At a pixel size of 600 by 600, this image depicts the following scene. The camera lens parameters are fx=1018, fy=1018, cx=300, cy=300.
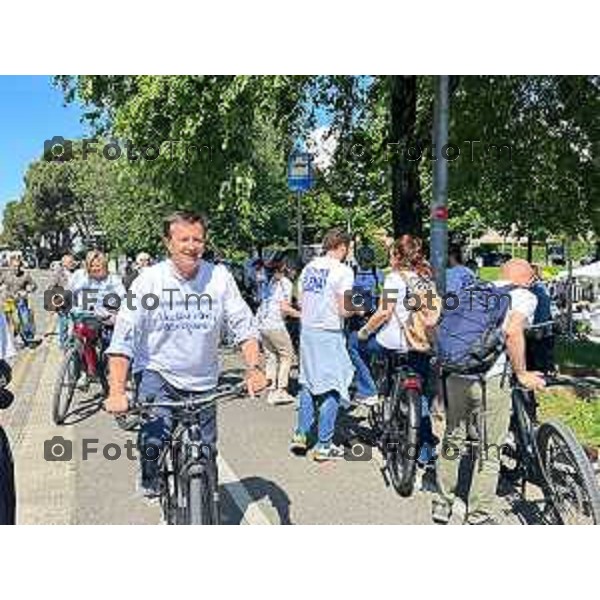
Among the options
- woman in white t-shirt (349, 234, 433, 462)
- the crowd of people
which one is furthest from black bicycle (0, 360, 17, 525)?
woman in white t-shirt (349, 234, 433, 462)

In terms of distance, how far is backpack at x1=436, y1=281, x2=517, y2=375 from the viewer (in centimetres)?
560

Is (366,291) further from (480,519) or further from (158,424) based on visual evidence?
(158,424)

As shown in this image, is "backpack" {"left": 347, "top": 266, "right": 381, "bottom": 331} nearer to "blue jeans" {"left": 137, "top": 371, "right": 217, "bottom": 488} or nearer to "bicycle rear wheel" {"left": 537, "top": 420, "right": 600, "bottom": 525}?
"bicycle rear wheel" {"left": 537, "top": 420, "right": 600, "bottom": 525}

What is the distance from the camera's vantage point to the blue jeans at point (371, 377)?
22.4 feet

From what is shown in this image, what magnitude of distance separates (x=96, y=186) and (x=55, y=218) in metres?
6.51

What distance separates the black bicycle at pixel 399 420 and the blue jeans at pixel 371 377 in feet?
0.27

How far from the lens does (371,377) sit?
8.55m

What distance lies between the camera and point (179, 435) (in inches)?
190

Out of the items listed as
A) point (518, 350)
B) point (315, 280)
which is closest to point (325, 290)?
point (315, 280)

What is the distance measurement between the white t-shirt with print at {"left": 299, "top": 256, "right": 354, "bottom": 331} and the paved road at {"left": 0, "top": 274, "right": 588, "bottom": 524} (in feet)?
3.30

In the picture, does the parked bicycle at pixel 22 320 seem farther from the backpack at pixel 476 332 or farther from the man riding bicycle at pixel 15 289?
the backpack at pixel 476 332

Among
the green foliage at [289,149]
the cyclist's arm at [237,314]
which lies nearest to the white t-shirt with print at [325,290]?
the green foliage at [289,149]
